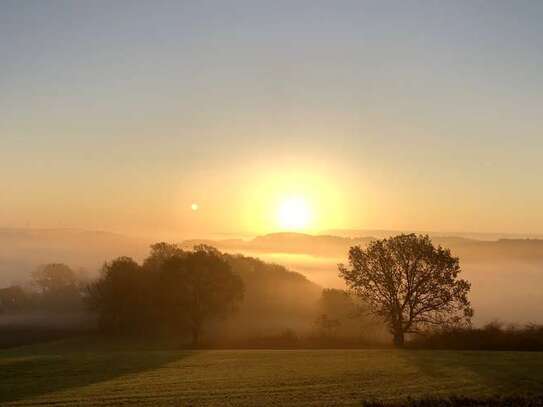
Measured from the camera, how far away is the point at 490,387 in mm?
35969

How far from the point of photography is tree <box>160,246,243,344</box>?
82938 mm

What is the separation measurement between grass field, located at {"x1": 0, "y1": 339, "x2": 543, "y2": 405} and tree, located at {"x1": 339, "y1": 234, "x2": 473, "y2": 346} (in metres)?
8.74

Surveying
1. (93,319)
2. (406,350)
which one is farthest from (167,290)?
(406,350)

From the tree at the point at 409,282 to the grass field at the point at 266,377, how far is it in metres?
8.74

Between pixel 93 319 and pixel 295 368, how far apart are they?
81.2 m

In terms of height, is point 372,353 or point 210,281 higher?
point 210,281

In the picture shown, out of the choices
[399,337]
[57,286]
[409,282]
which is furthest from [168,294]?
[57,286]

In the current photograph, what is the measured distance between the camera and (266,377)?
40.7 m

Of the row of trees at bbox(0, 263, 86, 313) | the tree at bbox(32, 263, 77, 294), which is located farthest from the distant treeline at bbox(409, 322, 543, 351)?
the tree at bbox(32, 263, 77, 294)

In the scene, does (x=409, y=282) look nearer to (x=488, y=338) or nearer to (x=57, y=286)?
(x=488, y=338)

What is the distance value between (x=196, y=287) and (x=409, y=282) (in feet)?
121

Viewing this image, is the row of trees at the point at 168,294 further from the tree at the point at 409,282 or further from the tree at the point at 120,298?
the tree at the point at 409,282

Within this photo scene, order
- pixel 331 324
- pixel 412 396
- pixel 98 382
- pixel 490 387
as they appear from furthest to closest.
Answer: pixel 331 324 → pixel 98 382 → pixel 490 387 → pixel 412 396

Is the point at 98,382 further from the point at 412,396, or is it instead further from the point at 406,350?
the point at 406,350
